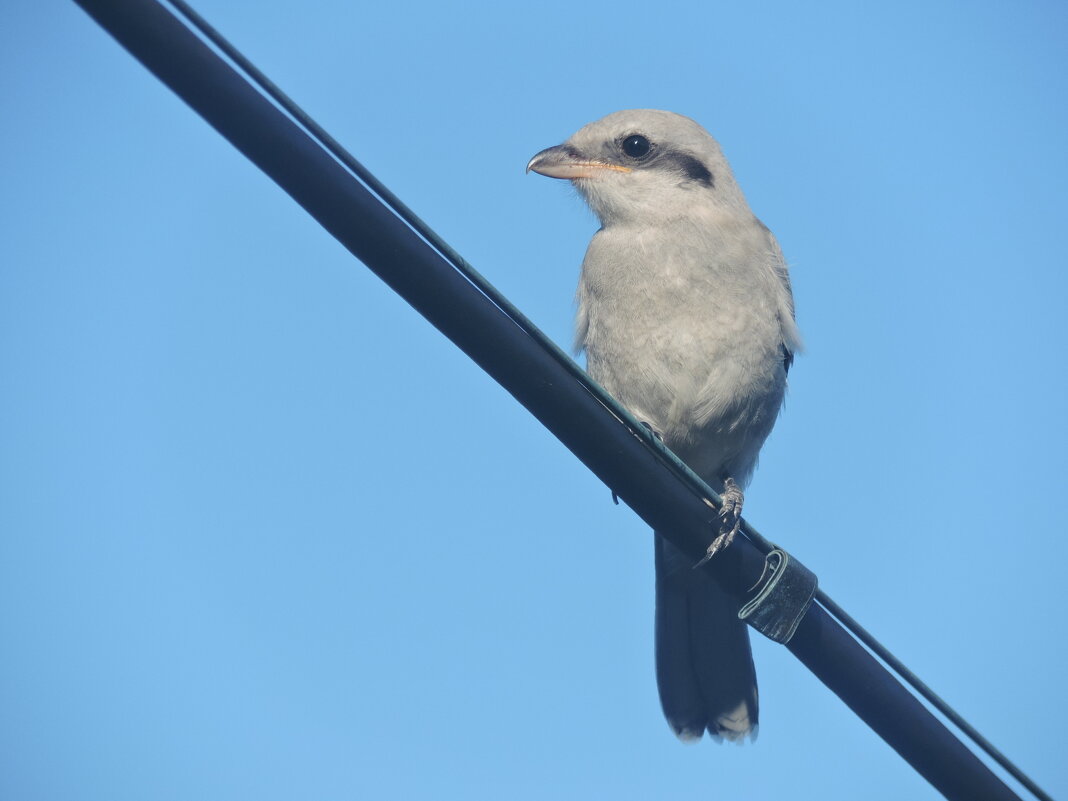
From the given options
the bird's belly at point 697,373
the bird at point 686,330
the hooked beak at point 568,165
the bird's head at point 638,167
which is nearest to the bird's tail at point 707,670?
the bird at point 686,330

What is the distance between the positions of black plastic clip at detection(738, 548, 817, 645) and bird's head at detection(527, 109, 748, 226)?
2.64m

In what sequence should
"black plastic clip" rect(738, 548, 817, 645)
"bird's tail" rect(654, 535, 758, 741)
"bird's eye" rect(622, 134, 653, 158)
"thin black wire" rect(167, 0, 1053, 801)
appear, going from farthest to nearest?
"bird's eye" rect(622, 134, 653, 158) → "bird's tail" rect(654, 535, 758, 741) → "black plastic clip" rect(738, 548, 817, 645) → "thin black wire" rect(167, 0, 1053, 801)

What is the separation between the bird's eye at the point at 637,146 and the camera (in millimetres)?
6273

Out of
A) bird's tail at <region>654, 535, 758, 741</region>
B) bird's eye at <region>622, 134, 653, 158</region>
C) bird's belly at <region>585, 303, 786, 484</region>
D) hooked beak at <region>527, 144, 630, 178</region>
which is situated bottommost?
bird's tail at <region>654, 535, 758, 741</region>

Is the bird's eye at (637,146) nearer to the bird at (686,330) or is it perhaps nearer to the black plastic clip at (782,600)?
the bird at (686,330)

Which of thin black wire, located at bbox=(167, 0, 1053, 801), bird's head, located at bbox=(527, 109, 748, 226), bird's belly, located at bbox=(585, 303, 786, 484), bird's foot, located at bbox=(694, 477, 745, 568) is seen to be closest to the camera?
thin black wire, located at bbox=(167, 0, 1053, 801)

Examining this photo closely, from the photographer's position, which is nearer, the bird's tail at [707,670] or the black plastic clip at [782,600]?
the black plastic clip at [782,600]

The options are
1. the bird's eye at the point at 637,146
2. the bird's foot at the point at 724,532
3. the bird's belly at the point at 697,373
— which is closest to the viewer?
the bird's foot at the point at 724,532

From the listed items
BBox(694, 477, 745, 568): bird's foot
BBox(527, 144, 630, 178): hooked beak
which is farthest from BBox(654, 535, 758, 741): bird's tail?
BBox(527, 144, 630, 178): hooked beak

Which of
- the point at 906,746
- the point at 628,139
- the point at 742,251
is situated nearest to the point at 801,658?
the point at 906,746

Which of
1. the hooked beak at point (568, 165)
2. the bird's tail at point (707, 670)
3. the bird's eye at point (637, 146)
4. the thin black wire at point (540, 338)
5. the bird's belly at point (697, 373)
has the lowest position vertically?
the thin black wire at point (540, 338)

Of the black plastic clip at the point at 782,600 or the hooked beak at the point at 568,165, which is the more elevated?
the hooked beak at the point at 568,165

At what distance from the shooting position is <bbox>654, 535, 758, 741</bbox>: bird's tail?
584 cm

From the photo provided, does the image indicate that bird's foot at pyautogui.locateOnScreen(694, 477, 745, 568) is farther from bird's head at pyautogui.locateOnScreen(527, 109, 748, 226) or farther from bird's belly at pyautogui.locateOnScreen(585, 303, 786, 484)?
bird's head at pyautogui.locateOnScreen(527, 109, 748, 226)
